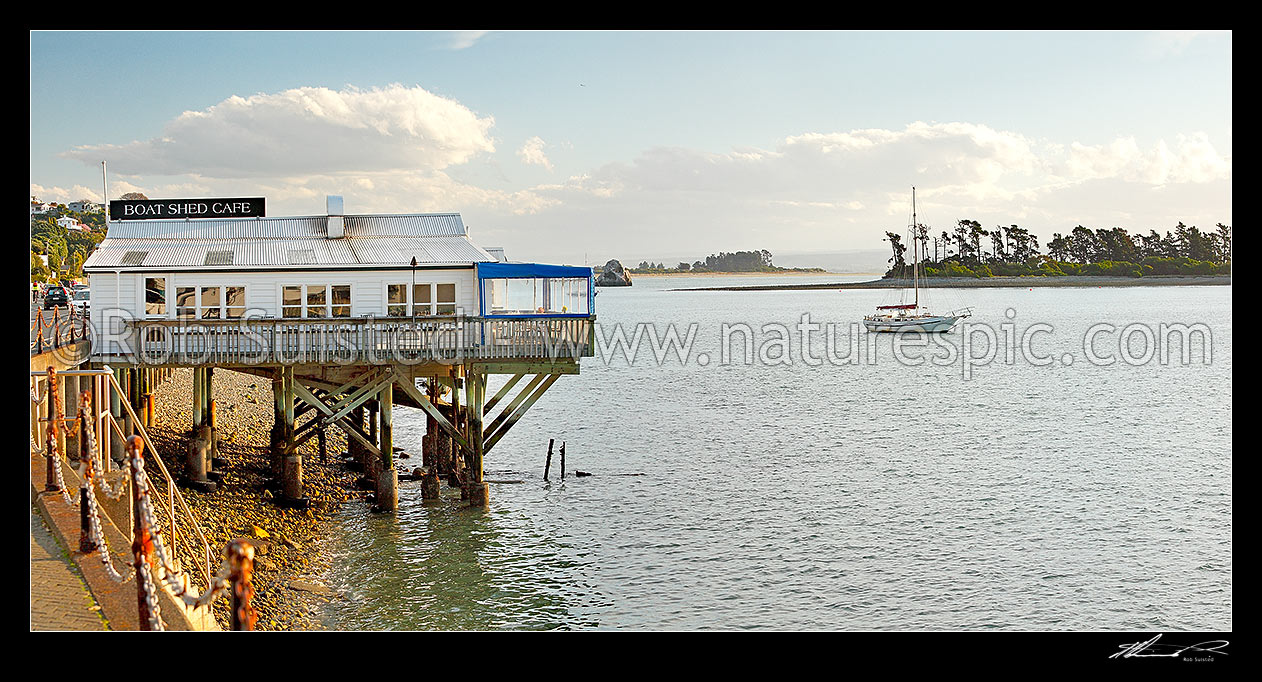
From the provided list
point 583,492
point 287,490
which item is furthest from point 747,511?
point 287,490

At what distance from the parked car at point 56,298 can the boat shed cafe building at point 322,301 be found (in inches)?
1122

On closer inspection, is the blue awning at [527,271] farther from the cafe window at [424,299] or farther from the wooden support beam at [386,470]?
the wooden support beam at [386,470]

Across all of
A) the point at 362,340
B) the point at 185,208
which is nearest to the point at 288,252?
the point at 362,340

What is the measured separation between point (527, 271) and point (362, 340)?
158 inches

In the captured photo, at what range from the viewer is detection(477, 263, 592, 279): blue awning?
2556 centimetres

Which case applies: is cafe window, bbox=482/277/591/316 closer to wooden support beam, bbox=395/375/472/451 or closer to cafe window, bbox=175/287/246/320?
wooden support beam, bbox=395/375/472/451

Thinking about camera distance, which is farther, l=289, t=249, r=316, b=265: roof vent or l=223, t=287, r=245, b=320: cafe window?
l=289, t=249, r=316, b=265: roof vent

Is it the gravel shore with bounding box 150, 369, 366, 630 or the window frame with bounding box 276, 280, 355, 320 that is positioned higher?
the window frame with bounding box 276, 280, 355, 320

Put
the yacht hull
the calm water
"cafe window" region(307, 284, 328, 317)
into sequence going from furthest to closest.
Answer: the yacht hull, "cafe window" region(307, 284, 328, 317), the calm water

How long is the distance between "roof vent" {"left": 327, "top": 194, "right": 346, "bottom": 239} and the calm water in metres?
6.76

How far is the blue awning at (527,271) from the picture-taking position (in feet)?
83.9

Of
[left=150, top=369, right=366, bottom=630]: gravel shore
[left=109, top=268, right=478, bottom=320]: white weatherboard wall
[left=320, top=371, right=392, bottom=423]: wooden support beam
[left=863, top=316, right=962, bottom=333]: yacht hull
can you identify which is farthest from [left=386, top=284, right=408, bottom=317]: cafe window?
[left=863, top=316, right=962, bottom=333]: yacht hull
